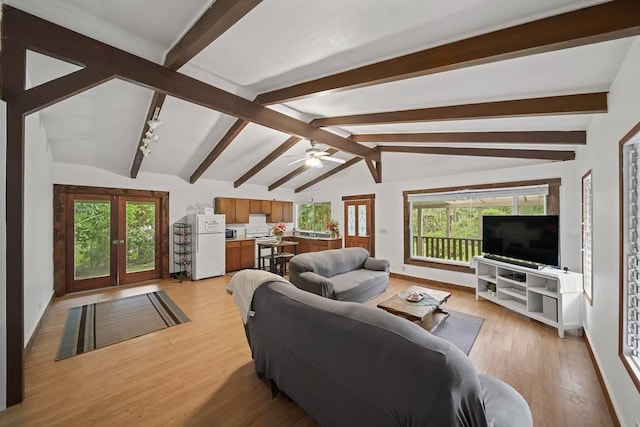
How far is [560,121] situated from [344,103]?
2368mm

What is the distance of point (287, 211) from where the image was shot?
7980 mm

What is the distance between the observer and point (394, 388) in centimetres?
122

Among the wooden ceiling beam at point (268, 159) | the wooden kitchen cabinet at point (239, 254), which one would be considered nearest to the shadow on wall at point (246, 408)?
the wooden ceiling beam at point (268, 159)

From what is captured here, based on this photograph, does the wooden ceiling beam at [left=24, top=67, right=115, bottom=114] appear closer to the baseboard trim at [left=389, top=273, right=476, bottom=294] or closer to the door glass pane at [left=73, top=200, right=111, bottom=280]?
the door glass pane at [left=73, top=200, right=111, bottom=280]

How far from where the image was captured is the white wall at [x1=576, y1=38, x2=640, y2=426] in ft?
5.13

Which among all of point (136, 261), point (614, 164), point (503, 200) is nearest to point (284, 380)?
point (614, 164)

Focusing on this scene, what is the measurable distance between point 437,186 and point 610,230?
3.34m

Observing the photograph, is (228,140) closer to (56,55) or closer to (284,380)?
(56,55)

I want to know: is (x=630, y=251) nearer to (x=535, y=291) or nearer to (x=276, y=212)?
(x=535, y=291)

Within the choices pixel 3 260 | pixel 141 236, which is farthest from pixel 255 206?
pixel 3 260

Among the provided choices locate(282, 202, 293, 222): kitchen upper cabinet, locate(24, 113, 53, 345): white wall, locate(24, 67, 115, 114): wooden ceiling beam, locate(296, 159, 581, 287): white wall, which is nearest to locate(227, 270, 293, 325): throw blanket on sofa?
locate(24, 67, 115, 114): wooden ceiling beam

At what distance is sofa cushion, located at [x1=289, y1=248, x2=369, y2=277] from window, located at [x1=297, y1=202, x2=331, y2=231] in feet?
9.24

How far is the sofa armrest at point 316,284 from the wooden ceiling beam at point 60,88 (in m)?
3.13

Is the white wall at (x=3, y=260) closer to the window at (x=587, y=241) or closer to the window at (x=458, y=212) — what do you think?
the window at (x=587, y=241)
